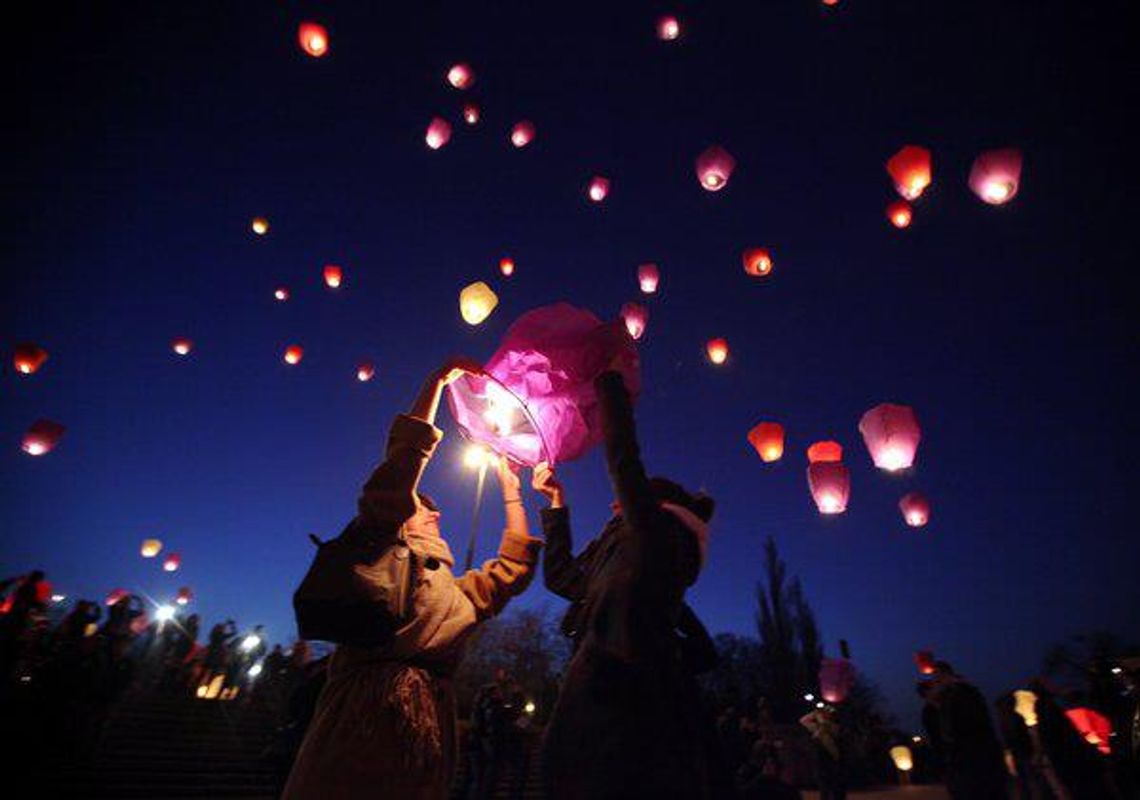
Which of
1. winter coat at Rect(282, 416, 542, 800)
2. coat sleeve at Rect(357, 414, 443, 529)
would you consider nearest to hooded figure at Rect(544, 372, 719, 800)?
winter coat at Rect(282, 416, 542, 800)

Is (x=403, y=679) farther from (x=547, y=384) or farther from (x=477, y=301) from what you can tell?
(x=477, y=301)

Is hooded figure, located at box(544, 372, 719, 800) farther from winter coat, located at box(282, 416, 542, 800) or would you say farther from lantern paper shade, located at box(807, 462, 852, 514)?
lantern paper shade, located at box(807, 462, 852, 514)

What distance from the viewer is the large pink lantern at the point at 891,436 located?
573cm

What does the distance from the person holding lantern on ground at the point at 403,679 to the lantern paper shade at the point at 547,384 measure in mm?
473

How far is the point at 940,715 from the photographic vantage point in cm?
516

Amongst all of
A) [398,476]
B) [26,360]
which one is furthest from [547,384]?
[26,360]

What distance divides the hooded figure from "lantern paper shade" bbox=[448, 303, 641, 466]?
0.63 meters

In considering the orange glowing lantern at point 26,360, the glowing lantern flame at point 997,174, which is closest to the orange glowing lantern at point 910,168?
the glowing lantern flame at point 997,174

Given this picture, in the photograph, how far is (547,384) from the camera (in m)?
2.62

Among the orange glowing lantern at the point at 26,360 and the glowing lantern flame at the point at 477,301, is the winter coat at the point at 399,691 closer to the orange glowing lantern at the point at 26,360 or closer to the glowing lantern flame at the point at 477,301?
the glowing lantern flame at the point at 477,301

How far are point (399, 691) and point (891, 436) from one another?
5.64 metres

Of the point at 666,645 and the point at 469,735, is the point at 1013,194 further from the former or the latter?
the point at 469,735

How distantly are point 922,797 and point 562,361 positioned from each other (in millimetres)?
13914

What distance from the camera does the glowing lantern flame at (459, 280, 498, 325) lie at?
5.12 m
